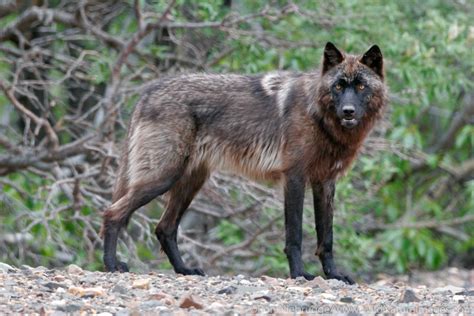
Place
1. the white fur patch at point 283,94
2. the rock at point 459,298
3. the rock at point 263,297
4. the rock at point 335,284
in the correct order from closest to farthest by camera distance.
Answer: the rock at point 263,297 → the rock at point 459,298 → the rock at point 335,284 → the white fur patch at point 283,94

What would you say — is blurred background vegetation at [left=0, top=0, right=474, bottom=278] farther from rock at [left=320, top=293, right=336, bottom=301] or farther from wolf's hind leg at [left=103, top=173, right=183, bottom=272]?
rock at [left=320, top=293, right=336, bottom=301]

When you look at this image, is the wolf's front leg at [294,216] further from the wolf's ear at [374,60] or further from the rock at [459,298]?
the rock at [459,298]

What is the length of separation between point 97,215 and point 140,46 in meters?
2.30

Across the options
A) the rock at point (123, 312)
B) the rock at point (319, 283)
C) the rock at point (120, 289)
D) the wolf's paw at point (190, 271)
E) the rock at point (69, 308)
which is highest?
the rock at point (123, 312)

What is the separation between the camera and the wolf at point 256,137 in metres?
7.39

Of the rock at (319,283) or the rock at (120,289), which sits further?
the rock at (319,283)

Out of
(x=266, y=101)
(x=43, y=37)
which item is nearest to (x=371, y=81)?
(x=266, y=101)

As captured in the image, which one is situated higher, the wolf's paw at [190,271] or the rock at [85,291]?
the rock at [85,291]

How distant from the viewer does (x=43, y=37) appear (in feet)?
36.7

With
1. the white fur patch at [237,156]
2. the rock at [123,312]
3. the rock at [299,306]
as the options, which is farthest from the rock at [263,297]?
the white fur patch at [237,156]

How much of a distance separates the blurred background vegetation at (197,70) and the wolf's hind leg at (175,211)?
144 centimetres

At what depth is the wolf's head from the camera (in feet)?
23.9

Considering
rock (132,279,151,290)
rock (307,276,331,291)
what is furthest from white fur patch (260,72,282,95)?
rock (132,279,151,290)

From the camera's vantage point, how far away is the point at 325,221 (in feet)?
25.1
